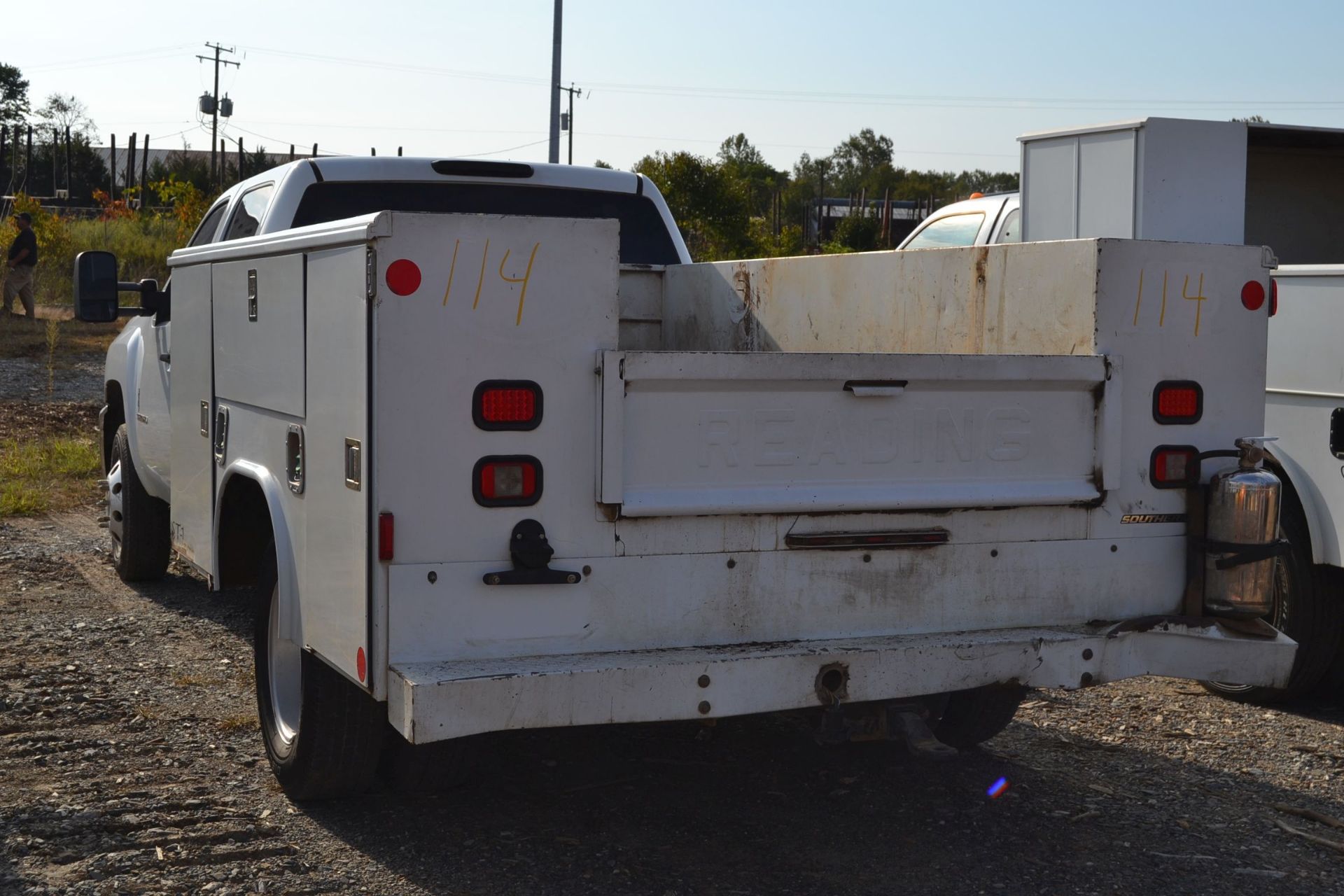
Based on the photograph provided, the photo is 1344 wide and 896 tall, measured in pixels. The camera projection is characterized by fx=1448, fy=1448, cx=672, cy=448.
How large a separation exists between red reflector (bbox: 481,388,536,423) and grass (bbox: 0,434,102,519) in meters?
7.77

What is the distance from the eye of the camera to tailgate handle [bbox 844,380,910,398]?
3.80m

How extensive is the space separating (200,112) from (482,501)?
62735mm

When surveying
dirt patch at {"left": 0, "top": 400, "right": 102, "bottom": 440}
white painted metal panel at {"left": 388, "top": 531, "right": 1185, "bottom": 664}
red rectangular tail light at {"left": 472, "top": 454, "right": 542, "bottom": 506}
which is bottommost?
dirt patch at {"left": 0, "top": 400, "right": 102, "bottom": 440}

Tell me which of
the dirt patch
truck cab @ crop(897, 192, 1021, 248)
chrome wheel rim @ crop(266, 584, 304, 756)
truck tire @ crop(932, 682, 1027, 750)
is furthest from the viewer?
the dirt patch

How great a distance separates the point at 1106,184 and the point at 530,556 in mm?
3002

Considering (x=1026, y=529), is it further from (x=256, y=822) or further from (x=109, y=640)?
(x=109, y=640)

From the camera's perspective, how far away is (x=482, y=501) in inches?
139

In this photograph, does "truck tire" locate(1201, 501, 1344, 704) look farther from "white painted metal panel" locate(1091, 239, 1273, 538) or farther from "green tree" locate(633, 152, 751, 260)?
"green tree" locate(633, 152, 751, 260)

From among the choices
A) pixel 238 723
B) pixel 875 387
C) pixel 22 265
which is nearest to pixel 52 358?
pixel 22 265

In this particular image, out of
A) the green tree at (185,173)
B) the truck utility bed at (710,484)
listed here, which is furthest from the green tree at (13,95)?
the truck utility bed at (710,484)

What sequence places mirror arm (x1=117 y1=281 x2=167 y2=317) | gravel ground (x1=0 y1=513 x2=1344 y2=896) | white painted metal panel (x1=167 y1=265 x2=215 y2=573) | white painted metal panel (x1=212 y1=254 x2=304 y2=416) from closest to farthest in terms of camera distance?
gravel ground (x1=0 y1=513 x2=1344 y2=896), white painted metal panel (x1=212 y1=254 x2=304 y2=416), white painted metal panel (x1=167 y1=265 x2=215 y2=573), mirror arm (x1=117 y1=281 x2=167 y2=317)

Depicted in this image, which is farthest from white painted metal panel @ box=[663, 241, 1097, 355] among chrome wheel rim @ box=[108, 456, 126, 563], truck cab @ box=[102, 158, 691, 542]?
chrome wheel rim @ box=[108, 456, 126, 563]

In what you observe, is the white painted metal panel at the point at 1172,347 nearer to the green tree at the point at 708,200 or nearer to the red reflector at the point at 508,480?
the red reflector at the point at 508,480

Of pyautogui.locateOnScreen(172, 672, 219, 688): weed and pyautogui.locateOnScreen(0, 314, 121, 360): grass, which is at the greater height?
pyautogui.locateOnScreen(0, 314, 121, 360): grass
